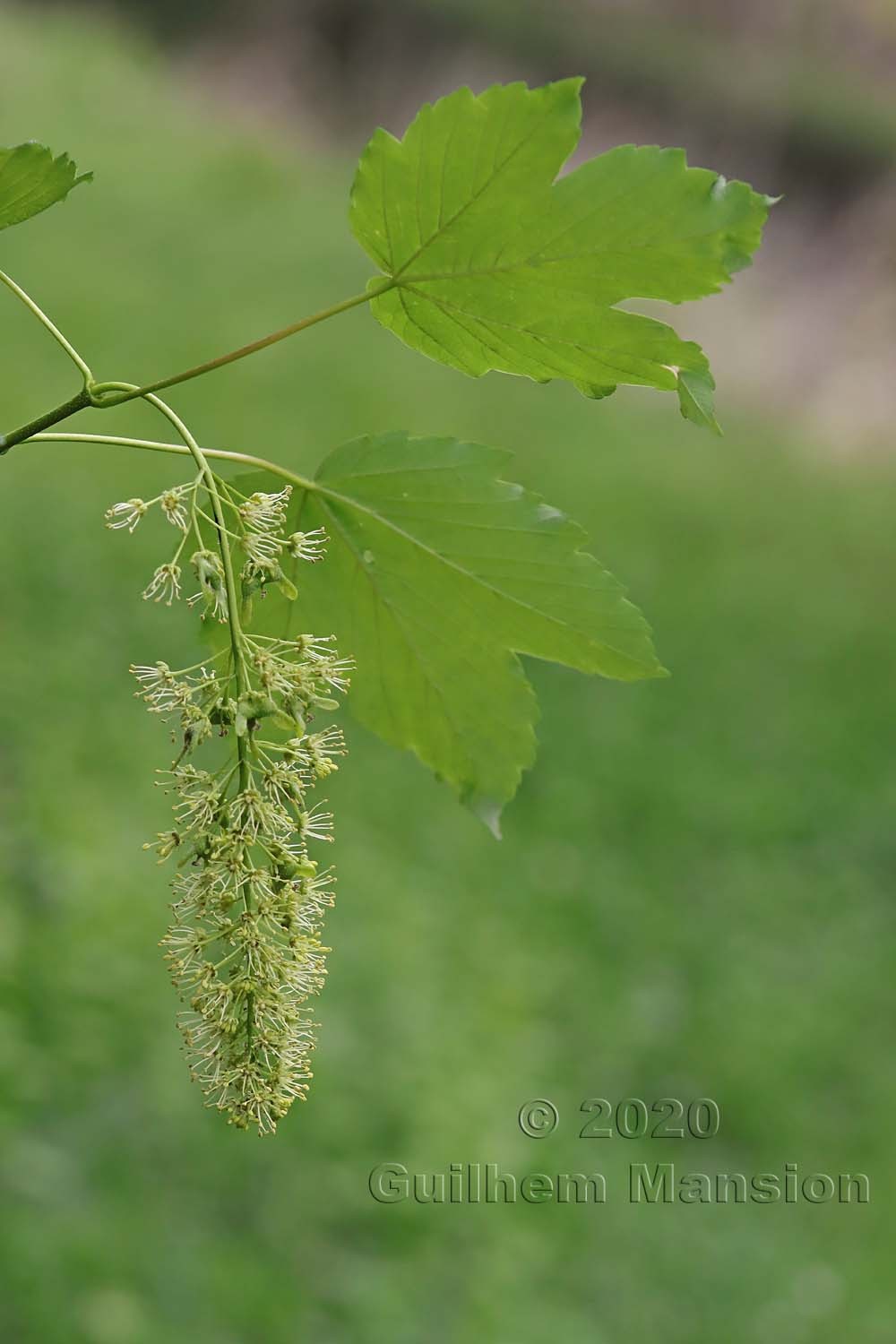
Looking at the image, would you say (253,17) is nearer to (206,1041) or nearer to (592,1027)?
(592,1027)

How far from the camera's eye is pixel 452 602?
979 mm

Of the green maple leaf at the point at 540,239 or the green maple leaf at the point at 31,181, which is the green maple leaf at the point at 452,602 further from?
the green maple leaf at the point at 31,181

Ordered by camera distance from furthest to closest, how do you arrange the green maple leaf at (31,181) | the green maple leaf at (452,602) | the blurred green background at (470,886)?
1. the blurred green background at (470,886)
2. the green maple leaf at (452,602)
3. the green maple leaf at (31,181)

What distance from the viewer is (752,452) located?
10.6 m

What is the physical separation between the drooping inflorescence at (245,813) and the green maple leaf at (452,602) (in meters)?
0.06

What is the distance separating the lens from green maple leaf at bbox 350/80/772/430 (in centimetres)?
81

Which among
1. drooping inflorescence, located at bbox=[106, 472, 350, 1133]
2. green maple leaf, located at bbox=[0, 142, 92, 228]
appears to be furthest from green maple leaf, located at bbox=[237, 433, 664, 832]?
green maple leaf, located at bbox=[0, 142, 92, 228]

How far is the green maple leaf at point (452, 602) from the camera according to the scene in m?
0.93

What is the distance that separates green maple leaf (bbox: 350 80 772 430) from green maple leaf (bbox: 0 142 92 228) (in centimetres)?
17

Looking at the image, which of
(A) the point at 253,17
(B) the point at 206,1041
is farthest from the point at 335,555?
(A) the point at 253,17

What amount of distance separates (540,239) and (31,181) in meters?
0.29

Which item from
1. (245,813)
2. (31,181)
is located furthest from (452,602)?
(31,181)

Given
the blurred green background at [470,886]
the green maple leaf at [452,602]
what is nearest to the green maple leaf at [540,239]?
the green maple leaf at [452,602]

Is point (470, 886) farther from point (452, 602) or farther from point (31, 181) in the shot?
point (31, 181)
